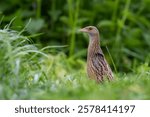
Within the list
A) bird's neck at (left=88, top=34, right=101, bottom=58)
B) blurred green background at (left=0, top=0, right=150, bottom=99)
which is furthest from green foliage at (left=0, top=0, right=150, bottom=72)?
bird's neck at (left=88, top=34, right=101, bottom=58)

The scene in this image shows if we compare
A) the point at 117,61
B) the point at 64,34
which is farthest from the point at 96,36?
the point at 64,34

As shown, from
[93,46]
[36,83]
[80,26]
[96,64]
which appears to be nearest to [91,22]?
[80,26]

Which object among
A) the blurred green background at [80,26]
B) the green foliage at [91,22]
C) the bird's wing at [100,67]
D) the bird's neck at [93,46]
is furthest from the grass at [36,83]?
the green foliage at [91,22]

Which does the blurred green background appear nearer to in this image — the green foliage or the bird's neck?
the green foliage

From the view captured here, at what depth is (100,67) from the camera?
7172 mm

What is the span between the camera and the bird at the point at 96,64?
23.2ft

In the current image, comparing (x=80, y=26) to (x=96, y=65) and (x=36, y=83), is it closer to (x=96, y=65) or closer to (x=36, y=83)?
(x=96, y=65)

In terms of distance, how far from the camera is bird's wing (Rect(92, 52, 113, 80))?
7082 mm

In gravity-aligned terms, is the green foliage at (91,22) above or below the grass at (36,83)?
below

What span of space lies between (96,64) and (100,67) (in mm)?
63

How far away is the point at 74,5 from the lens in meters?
11.7

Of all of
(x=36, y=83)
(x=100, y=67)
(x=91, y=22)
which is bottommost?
(x=91, y=22)

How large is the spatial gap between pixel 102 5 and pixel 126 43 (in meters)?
0.76

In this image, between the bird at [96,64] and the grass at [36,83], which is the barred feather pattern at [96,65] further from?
the grass at [36,83]
